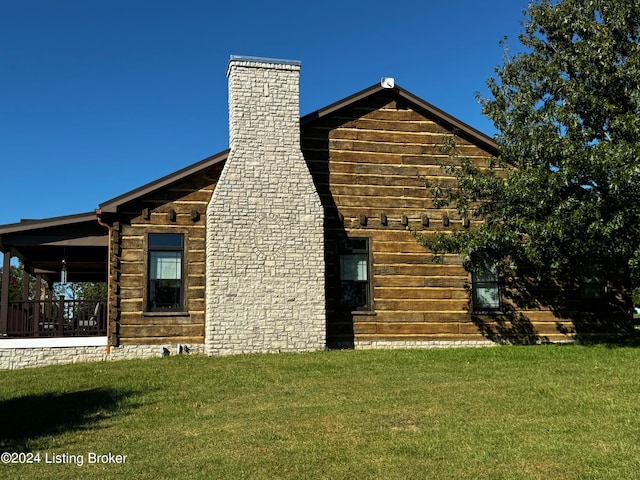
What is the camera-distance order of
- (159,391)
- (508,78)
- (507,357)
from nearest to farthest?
(159,391), (507,357), (508,78)

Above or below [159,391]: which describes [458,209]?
above

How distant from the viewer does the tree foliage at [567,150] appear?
1321cm

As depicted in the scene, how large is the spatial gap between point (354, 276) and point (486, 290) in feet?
11.6

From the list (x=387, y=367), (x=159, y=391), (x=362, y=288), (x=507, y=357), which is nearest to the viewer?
(x=159, y=391)

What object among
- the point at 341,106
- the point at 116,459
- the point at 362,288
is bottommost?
the point at 116,459

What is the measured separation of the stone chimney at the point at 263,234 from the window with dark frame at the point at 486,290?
4.19m

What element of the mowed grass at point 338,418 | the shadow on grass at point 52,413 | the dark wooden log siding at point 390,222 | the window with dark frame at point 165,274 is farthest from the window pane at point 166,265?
the shadow on grass at point 52,413

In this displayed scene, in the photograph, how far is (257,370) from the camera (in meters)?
12.5

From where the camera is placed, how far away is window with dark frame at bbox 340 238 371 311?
16438mm

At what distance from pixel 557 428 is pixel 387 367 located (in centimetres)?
500

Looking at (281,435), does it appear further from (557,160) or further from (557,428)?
(557,160)

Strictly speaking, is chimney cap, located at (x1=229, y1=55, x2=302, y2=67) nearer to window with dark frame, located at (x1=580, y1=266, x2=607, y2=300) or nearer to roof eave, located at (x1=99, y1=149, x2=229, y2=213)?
roof eave, located at (x1=99, y1=149, x2=229, y2=213)

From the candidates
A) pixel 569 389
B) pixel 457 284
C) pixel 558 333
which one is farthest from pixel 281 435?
pixel 558 333

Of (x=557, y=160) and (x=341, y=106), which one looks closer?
(x=557, y=160)
